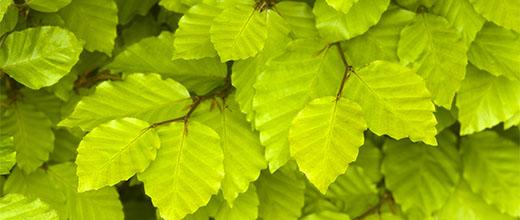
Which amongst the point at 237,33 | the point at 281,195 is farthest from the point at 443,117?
the point at 237,33

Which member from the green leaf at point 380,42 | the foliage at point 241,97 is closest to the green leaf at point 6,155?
the foliage at point 241,97

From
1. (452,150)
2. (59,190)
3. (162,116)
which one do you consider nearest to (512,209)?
(452,150)

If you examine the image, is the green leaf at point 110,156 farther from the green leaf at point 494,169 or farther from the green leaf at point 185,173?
the green leaf at point 494,169

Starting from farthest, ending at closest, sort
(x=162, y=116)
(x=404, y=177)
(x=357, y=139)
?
1. (x=404, y=177)
2. (x=162, y=116)
3. (x=357, y=139)

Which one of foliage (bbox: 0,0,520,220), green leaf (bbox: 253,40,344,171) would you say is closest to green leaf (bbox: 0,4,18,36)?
foliage (bbox: 0,0,520,220)

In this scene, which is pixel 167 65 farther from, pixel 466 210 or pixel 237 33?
pixel 466 210

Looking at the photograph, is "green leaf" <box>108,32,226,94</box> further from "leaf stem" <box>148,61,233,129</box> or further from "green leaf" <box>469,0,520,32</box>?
"green leaf" <box>469,0,520,32</box>

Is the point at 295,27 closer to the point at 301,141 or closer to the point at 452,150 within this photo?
the point at 301,141
